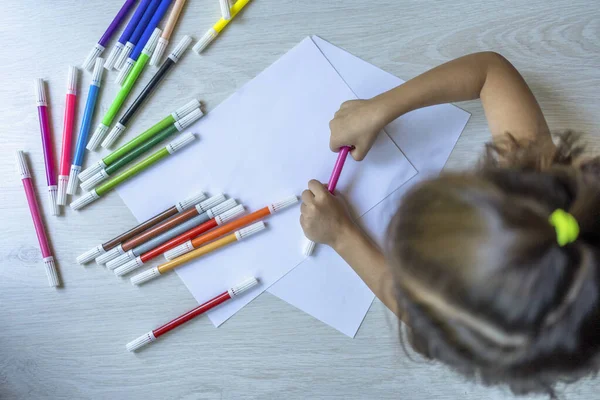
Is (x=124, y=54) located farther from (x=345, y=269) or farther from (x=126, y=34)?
(x=345, y=269)

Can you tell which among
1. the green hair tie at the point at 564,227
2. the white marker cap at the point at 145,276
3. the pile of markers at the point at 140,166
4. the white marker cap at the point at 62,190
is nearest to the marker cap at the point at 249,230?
the pile of markers at the point at 140,166

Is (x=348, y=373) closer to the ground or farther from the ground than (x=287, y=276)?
closer to the ground

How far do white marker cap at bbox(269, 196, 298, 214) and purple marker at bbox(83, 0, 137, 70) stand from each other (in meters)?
0.27

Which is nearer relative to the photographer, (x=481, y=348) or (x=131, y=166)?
(x=481, y=348)

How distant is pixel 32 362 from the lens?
0.59 m

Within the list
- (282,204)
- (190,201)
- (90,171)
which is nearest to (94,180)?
(90,171)

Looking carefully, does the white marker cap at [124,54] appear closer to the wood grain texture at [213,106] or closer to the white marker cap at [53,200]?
the wood grain texture at [213,106]

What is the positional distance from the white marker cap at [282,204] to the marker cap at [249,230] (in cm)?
2

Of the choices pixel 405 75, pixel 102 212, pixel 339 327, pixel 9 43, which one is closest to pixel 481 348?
pixel 339 327

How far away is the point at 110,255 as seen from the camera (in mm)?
579

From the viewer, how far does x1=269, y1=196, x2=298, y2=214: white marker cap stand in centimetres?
58

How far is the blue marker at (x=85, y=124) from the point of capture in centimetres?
58

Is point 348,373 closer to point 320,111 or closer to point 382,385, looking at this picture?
point 382,385

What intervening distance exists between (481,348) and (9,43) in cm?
60
